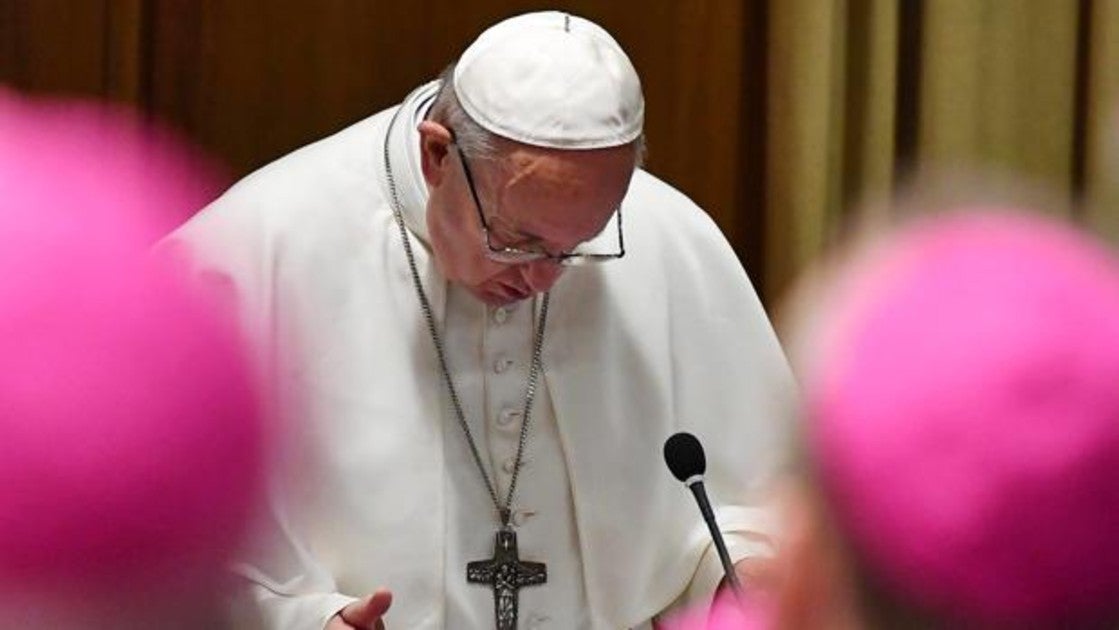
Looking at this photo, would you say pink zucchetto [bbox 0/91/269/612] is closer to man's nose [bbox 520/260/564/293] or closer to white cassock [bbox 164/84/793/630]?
white cassock [bbox 164/84/793/630]

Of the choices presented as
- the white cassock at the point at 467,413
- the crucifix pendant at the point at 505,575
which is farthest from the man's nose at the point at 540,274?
the crucifix pendant at the point at 505,575

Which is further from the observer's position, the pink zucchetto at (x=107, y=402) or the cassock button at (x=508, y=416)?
the cassock button at (x=508, y=416)

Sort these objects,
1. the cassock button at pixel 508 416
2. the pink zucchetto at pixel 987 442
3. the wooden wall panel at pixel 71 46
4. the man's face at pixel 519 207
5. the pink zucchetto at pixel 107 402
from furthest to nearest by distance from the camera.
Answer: the wooden wall panel at pixel 71 46 → the cassock button at pixel 508 416 → the man's face at pixel 519 207 → the pink zucchetto at pixel 987 442 → the pink zucchetto at pixel 107 402

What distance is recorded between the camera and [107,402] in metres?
0.81

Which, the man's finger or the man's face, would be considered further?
the man's face

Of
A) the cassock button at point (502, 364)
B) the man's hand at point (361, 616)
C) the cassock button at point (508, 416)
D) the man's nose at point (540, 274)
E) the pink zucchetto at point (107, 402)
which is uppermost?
the pink zucchetto at point (107, 402)

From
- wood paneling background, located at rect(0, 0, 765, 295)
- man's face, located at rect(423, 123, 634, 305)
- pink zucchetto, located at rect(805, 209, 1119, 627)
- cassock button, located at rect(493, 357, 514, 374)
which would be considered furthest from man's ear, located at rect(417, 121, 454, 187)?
pink zucchetto, located at rect(805, 209, 1119, 627)

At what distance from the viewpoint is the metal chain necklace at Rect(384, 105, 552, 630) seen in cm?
289

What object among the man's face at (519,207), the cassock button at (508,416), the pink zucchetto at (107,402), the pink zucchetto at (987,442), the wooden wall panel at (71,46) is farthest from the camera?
the wooden wall panel at (71,46)

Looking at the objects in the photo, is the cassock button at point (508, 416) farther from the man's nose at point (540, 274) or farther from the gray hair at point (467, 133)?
the gray hair at point (467, 133)

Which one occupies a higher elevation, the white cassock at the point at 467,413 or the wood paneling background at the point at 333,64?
the wood paneling background at the point at 333,64

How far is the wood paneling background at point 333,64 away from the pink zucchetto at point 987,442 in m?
2.85

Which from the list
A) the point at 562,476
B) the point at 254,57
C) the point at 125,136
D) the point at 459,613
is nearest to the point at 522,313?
the point at 562,476

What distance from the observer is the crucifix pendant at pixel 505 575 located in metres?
2.88
